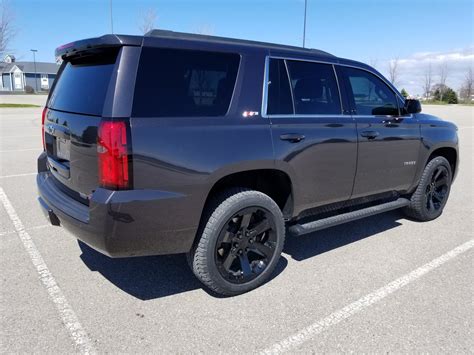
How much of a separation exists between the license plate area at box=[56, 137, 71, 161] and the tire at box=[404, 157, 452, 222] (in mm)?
3965

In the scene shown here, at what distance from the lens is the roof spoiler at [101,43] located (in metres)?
2.70

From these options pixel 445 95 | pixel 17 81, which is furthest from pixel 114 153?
pixel 17 81

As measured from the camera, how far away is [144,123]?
265 cm

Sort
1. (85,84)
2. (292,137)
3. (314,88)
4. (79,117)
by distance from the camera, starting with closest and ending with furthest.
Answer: (79,117) < (85,84) < (292,137) < (314,88)

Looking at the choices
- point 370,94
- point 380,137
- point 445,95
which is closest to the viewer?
point 380,137

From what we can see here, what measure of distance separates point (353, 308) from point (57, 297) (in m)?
2.29

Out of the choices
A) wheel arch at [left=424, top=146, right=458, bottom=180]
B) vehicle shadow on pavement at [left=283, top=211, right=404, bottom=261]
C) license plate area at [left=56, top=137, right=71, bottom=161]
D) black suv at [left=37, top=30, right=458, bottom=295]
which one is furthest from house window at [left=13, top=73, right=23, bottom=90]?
wheel arch at [left=424, top=146, right=458, bottom=180]

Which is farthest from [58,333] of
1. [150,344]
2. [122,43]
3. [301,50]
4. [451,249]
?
[451,249]

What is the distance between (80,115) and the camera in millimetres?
2957

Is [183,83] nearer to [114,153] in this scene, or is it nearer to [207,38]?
[207,38]

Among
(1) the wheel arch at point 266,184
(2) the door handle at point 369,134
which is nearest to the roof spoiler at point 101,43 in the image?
(1) the wheel arch at point 266,184

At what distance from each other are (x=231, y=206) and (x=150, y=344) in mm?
1105

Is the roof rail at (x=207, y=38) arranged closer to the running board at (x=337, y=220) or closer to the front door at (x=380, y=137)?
the front door at (x=380, y=137)

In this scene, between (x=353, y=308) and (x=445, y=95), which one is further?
(x=445, y=95)
